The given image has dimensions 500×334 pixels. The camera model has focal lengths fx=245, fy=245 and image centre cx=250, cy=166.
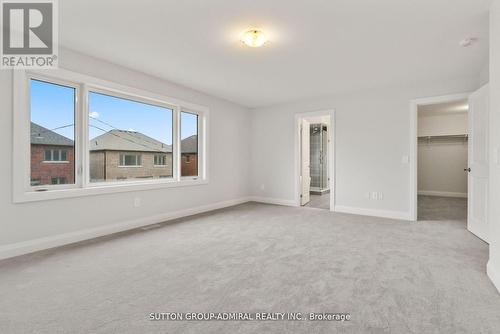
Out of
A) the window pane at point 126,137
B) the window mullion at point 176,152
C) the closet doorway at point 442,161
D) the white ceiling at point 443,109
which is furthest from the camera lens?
the white ceiling at point 443,109

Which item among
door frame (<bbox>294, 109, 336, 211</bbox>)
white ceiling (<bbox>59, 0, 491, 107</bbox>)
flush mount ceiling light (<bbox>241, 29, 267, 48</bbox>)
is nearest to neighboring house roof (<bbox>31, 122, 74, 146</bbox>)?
white ceiling (<bbox>59, 0, 491, 107</bbox>)

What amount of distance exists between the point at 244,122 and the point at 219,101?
100 centimetres

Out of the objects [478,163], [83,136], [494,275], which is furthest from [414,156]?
[83,136]

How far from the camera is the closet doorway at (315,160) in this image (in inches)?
212

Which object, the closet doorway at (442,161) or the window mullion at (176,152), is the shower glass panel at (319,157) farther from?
the window mullion at (176,152)

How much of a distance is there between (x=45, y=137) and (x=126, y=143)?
1.09 m

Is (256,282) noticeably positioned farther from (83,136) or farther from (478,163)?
(478,163)

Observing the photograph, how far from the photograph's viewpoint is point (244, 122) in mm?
6332

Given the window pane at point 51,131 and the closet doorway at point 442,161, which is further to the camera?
the closet doorway at point 442,161

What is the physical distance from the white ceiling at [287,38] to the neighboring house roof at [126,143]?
1064mm

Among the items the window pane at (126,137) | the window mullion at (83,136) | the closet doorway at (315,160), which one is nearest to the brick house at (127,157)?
the window pane at (126,137)

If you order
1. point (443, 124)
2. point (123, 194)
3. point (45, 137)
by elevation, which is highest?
point (443, 124)

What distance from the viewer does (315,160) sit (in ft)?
26.6

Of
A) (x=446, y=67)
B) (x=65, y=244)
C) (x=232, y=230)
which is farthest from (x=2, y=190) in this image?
(x=446, y=67)
